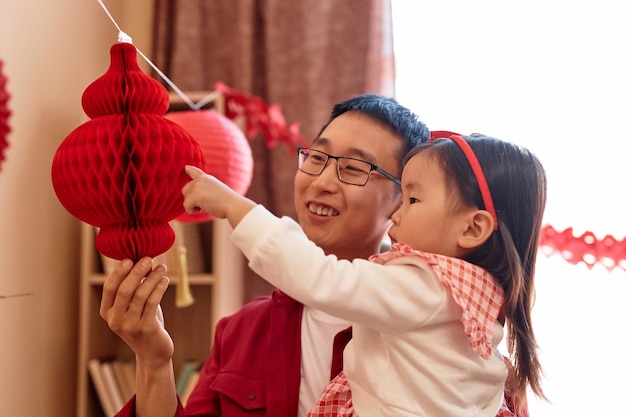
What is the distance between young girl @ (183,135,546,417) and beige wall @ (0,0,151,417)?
1036 mm

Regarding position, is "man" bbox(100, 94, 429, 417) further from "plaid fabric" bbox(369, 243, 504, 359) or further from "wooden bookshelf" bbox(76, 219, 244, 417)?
"wooden bookshelf" bbox(76, 219, 244, 417)

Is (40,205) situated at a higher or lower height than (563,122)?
lower

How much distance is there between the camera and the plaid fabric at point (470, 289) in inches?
36.3

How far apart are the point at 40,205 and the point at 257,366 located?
98 cm

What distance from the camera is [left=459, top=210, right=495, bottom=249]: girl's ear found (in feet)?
3.31

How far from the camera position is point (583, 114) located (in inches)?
81.9

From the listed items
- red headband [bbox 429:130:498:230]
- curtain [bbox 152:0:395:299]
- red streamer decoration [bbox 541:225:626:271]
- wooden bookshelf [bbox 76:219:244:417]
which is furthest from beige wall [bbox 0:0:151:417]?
red streamer decoration [bbox 541:225:626:271]

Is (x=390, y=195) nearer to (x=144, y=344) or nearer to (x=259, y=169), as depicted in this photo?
(x=144, y=344)

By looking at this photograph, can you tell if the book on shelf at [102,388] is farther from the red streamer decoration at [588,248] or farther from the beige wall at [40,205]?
the red streamer decoration at [588,248]

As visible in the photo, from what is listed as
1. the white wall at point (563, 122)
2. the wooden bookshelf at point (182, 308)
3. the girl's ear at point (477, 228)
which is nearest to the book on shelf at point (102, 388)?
the wooden bookshelf at point (182, 308)

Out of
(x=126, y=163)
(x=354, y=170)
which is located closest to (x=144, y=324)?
(x=126, y=163)

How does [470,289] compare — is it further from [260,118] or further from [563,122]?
[260,118]

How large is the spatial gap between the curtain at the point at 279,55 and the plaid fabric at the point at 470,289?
1.53 metres

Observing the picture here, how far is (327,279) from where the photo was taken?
847 mm
